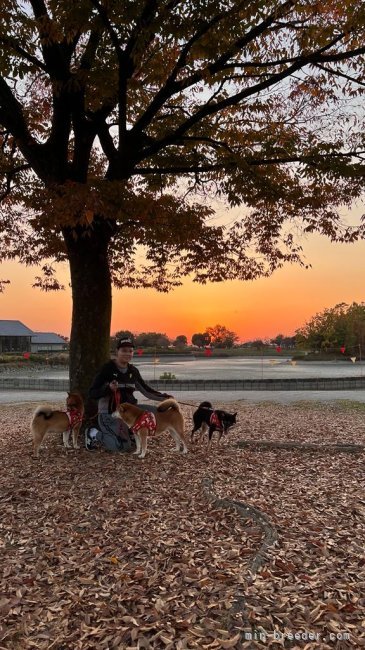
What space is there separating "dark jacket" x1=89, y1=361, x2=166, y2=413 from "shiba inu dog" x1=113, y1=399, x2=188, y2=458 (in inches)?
10.1

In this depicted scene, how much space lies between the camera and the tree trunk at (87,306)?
6988 millimetres

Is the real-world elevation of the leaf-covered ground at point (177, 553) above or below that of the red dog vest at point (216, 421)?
below

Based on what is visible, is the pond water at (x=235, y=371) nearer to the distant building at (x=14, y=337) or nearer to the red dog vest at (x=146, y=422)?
the red dog vest at (x=146, y=422)

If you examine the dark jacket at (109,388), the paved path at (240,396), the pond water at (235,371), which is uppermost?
the dark jacket at (109,388)

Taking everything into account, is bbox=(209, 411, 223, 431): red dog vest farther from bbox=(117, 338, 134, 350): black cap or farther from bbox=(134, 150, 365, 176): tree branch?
bbox=(134, 150, 365, 176): tree branch

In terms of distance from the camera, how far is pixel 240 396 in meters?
16.6

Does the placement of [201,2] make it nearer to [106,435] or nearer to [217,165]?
[217,165]

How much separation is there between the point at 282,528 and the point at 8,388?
62.6 ft

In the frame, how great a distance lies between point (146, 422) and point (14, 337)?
188 feet

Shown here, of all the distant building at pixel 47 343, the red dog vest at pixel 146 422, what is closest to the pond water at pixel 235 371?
the red dog vest at pixel 146 422

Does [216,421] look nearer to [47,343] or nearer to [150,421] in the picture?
[150,421]

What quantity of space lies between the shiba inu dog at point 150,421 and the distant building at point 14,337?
55160 millimetres

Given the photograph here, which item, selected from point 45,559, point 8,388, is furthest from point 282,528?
point 8,388

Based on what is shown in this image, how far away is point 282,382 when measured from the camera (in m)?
18.7
